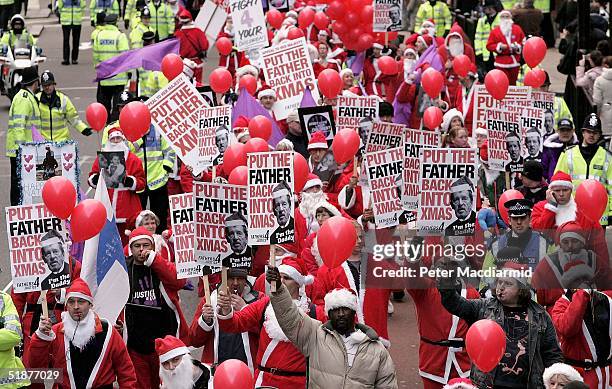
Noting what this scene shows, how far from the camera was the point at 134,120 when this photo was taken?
515 inches

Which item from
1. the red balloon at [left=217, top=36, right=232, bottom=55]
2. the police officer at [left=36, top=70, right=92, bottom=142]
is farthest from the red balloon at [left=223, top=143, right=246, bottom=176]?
the red balloon at [left=217, top=36, right=232, bottom=55]

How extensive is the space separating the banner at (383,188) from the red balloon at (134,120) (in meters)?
2.49

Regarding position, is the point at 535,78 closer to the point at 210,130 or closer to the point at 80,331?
the point at 210,130

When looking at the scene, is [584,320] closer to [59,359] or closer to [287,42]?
[59,359]

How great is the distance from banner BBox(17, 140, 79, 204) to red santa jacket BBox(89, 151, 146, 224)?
43cm

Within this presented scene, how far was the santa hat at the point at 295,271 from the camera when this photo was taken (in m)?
9.32

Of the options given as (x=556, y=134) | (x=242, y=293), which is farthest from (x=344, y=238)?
(x=556, y=134)

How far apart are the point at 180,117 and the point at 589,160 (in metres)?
3.85

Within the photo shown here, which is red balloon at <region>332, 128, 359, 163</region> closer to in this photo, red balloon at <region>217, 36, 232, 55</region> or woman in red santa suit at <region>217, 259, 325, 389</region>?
woman in red santa suit at <region>217, 259, 325, 389</region>

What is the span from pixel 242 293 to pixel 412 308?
14.0ft

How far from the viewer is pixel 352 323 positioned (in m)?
8.27

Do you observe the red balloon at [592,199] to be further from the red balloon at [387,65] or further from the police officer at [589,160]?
the red balloon at [387,65]

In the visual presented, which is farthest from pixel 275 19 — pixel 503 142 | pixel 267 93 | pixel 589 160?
pixel 589 160

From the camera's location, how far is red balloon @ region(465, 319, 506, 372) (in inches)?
317
